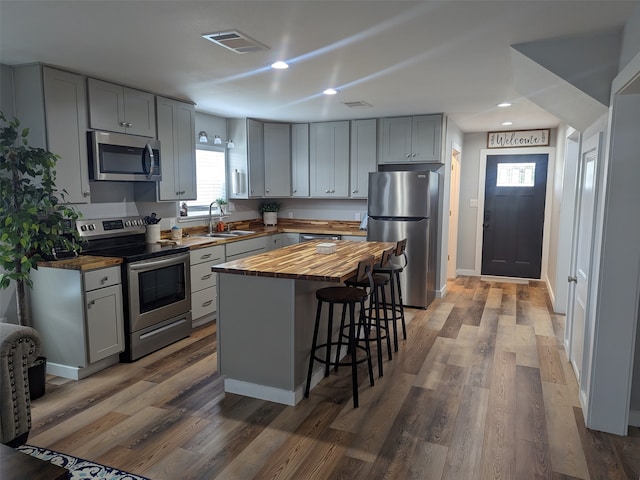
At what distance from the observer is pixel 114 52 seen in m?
2.97

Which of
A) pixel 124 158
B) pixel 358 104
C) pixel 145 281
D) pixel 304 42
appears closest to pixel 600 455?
pixel 304 42

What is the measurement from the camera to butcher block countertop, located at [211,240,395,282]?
2697mm

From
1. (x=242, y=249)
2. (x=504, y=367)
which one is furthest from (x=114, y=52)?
(x=504, y=367)

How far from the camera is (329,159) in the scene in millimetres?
5957

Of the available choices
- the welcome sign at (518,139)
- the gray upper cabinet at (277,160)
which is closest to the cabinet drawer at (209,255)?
the gray upper cabinet at (277,160)

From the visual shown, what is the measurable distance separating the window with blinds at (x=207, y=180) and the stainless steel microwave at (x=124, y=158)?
112 centimetres

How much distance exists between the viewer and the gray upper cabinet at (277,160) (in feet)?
19.8

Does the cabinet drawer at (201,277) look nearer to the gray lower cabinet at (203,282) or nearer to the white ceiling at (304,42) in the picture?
the gray lower cabinet at (203,282)

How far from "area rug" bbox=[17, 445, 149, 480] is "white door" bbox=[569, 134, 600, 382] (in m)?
2.95

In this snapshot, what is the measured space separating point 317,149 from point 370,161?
0.79 meters

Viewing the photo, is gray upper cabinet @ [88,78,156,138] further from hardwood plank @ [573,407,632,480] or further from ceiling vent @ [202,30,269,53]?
hardwood plank @ [573,407,632,480]

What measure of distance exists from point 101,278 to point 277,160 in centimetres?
331

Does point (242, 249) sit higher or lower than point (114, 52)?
lower

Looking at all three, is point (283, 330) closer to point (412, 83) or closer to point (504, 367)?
point (504, 367)
